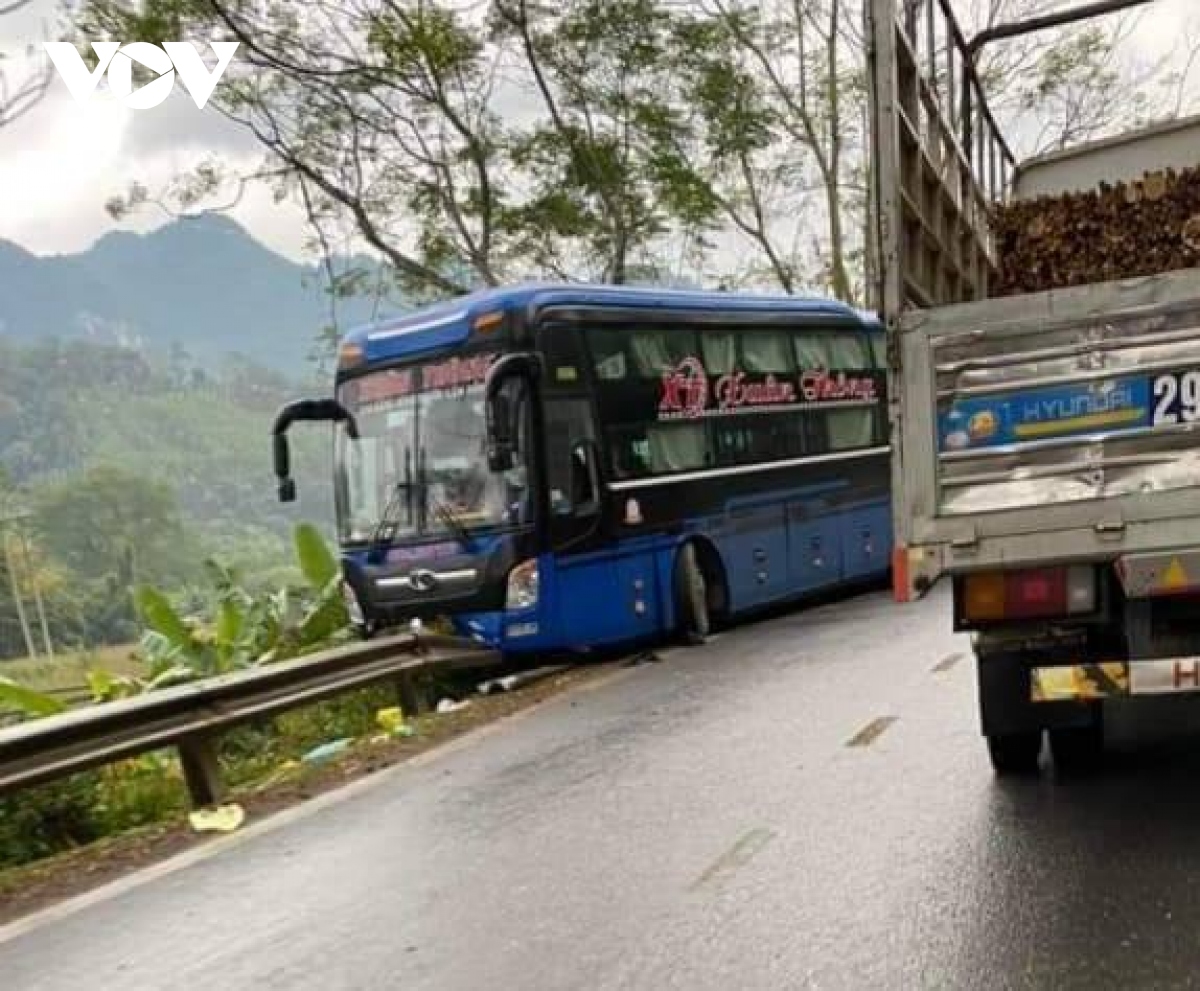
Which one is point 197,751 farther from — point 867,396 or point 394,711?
point 867,396

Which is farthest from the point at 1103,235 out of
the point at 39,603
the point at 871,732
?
the point at 39,603

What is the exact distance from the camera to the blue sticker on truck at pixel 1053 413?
16.4ft

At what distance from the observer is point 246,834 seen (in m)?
7.20

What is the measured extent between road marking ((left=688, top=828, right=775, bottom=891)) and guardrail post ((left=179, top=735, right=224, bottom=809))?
3.45 m

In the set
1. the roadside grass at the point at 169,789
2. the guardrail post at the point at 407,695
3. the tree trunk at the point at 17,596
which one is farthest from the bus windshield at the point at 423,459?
the tree trunk at the point at 17,596

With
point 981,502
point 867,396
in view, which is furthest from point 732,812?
point 867,396

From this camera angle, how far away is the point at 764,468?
50.1ft

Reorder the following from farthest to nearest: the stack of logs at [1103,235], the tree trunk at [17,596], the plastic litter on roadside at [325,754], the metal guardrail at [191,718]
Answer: the tree trunk at [17,596], the plastic litter on roadside at [325,754], the metal guardrail at [191,718], the stack of logs at [1103,235]

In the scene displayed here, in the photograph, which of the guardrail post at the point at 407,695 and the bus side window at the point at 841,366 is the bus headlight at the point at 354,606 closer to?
the guardrail post at the point at 407,695

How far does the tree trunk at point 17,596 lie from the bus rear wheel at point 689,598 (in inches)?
594

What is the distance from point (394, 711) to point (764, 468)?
19.8ft

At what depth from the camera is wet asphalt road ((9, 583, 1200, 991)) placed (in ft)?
14.4

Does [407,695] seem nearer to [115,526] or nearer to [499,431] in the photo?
[499,431]

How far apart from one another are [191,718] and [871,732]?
3830 mm
